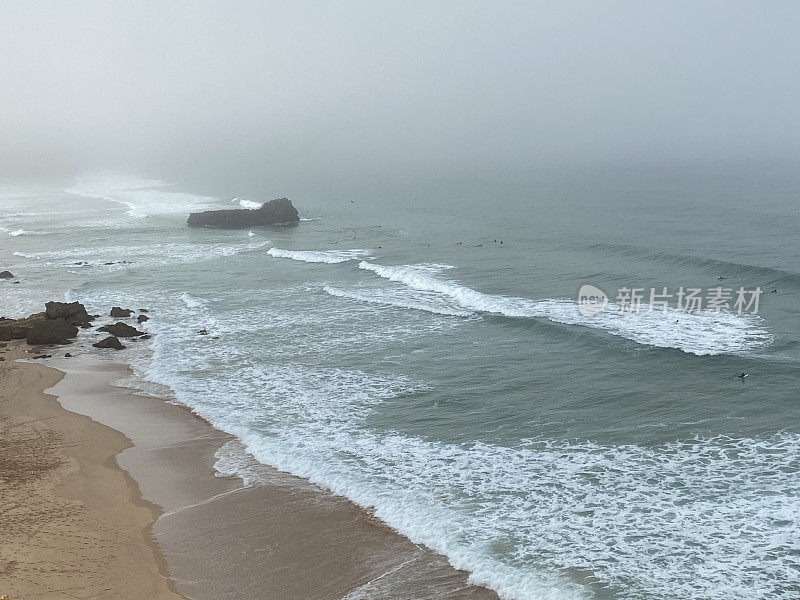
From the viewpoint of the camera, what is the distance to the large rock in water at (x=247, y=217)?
259ft

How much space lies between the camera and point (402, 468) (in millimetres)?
18594

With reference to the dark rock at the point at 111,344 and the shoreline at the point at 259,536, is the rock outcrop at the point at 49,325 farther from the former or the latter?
the shoreline at the point at 259,536

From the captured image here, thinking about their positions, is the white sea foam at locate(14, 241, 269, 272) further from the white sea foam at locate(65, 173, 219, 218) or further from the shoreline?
the shoreline

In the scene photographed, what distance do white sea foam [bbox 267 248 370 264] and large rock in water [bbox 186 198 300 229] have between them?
20411 millimetres

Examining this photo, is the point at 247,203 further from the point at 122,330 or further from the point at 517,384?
the point at 517,384

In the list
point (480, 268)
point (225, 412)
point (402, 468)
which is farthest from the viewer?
point (480, 268)

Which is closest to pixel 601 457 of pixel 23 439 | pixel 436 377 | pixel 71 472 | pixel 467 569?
pixel 467 569

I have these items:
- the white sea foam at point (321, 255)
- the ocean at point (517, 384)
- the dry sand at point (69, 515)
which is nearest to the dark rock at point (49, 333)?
the ocean at point (517, 384)

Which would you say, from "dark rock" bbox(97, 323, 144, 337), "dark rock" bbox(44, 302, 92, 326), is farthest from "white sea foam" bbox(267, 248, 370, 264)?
"dark rock" bbox(97, 323, 144, 337)

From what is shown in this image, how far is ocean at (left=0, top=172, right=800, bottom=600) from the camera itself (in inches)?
587

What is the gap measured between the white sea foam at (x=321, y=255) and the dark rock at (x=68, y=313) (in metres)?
A: 21.7

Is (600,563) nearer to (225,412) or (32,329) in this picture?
(225,412)

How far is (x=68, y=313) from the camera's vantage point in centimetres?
3459

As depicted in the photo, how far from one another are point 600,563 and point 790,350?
17350 millimetres
